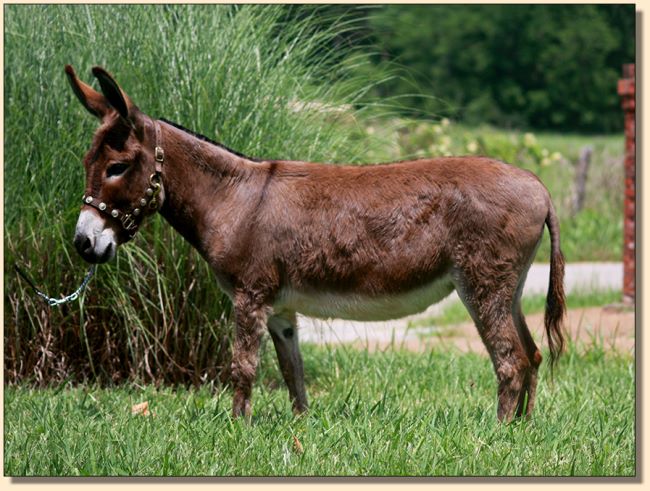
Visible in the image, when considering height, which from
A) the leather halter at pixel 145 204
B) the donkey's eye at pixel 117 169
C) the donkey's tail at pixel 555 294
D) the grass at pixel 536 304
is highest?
the donkey's eye at pixel 117 169

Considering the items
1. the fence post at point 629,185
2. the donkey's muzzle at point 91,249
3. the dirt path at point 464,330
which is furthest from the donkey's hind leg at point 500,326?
the fence post at point 629,185

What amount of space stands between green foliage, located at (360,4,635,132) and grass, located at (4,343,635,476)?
16.4 metres

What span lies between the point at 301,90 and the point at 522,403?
8.34 feet

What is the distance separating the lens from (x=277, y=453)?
14.1 feet

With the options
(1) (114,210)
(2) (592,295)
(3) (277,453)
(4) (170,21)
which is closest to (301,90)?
(4) (170,21)

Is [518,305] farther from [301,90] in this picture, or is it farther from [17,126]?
[17,126]

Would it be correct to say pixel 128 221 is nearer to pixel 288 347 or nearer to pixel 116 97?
pixel 116 97

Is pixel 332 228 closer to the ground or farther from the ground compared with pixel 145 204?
closer to the ground

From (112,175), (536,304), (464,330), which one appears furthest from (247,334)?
(536,304)

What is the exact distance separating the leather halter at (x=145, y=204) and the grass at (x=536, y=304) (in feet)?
15.4

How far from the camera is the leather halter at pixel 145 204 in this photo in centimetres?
451

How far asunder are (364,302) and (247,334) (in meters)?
0.55

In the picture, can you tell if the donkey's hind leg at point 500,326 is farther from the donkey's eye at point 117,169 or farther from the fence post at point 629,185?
the fence post at point 629,185

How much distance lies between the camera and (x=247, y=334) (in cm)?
464
